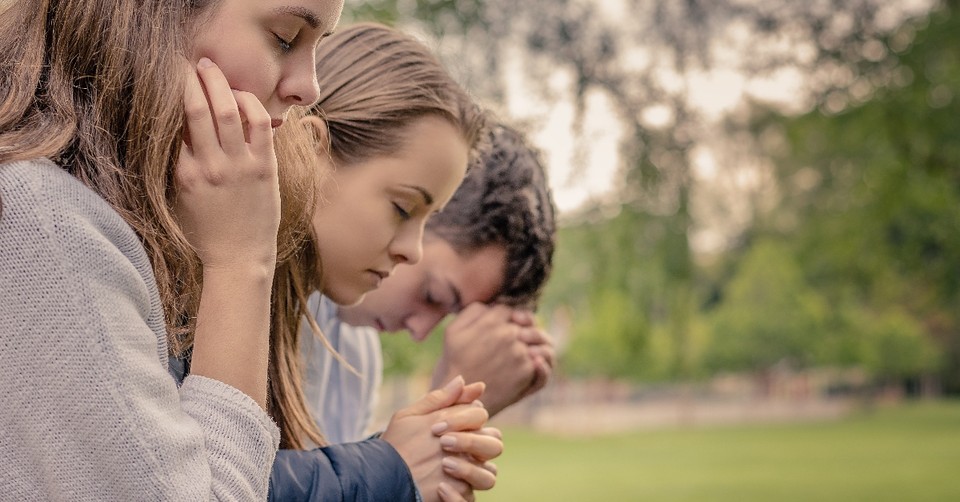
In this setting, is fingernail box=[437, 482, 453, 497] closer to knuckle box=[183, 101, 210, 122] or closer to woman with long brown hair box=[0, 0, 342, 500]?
woman with long brown hair box=[0, 0, 342, 500]

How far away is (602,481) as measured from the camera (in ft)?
39.2

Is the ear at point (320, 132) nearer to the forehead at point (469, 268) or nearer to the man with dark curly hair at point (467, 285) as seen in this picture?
the man with dark curly hair at point (467, 285)

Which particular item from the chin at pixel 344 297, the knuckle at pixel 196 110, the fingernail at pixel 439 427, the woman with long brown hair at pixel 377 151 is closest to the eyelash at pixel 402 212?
the woman with long brown hair at pixel 377 151

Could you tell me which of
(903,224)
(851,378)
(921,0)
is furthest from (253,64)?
(851,378)

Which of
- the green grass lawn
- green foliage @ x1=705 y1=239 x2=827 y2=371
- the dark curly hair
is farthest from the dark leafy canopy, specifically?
green foliage @ x1=705 y1=239 x2=827 y2=371

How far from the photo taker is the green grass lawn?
1098cm

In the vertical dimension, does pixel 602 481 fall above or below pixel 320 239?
below

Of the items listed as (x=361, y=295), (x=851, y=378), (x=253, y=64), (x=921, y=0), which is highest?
(x=921, y=0)

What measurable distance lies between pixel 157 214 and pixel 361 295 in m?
0.60

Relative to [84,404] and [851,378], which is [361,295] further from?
[851,378]

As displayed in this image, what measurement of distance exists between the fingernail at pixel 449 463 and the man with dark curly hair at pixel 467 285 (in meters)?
0.45

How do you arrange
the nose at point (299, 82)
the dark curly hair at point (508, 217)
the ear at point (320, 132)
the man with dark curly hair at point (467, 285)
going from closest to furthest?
1. the nose at point (299, 82)
2. the ear at point (320, 132)
3. the man with dark curly hair at point (467, 285)
4. the dark curly hair at point (508, 217)

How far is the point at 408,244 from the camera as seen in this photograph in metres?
1.51

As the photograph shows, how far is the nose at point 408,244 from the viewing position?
151 cm
